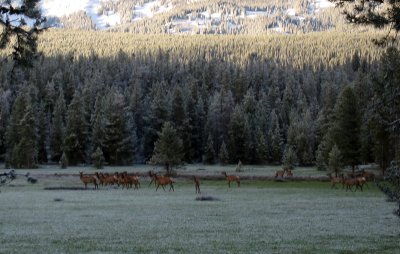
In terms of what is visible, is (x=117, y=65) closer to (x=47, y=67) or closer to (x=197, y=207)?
(x=47, y=67)

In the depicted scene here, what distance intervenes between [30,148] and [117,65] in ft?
321

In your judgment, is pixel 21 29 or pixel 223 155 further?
pixel 223 155

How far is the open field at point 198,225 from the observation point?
696 inches

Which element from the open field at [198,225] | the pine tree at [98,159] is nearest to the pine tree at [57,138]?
the pine tree at [98,159]

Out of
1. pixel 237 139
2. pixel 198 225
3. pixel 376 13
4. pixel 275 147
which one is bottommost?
pixel 198 225

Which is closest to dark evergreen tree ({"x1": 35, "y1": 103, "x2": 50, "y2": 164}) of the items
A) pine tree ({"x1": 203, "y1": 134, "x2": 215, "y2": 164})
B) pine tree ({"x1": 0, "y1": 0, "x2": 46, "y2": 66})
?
pine tree ({"x1": 203, "y1": 134, "x2": 215, "y2": 164})

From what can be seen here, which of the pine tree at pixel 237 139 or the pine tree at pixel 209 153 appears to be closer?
the pine tree at pixel 209 153

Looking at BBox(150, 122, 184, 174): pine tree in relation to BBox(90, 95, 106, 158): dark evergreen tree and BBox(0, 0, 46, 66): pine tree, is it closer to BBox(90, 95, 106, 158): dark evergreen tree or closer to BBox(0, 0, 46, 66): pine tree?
BBox(90, 95, 106, 158): dark evergreen tree

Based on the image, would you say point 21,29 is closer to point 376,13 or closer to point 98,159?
point 376,13

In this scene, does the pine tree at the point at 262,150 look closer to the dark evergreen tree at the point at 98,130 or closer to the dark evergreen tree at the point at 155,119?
the dark evergreen tree at the point at 155,119

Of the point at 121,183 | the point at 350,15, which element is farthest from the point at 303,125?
the point at 350,15

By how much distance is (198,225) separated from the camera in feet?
76.0

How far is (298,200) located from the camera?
35.3m

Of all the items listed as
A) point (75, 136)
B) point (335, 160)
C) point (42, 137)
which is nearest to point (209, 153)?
point (75, 136)
